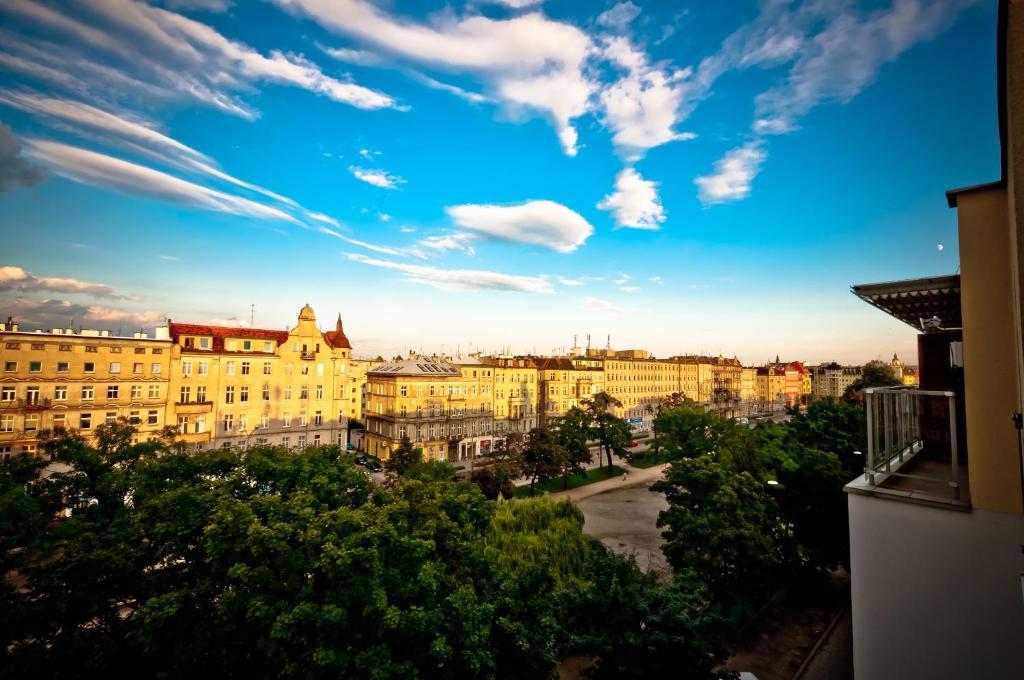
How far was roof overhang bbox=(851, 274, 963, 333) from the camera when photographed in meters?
8.42

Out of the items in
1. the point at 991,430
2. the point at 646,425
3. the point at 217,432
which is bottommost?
the point at 646,425

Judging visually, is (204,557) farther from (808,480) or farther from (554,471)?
(554,471)

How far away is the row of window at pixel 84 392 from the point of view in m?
32.7

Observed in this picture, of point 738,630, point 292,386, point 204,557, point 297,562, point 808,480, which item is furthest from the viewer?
point 292,386

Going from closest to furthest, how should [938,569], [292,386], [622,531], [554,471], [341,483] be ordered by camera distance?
[938,569] → [341,483] → [622,531] → [554,471] → [292,386]

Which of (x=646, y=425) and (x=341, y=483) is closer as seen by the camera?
(x=341, y=483)

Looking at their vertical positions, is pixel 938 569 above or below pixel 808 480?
above

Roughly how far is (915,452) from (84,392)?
49.7 m

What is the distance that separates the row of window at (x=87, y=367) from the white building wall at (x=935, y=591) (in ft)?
155

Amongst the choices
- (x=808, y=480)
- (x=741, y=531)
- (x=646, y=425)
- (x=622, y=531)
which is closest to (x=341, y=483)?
(x=741, y=531)

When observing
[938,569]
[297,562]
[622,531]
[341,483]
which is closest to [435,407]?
[622,531]

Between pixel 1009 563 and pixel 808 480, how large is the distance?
57.5ft

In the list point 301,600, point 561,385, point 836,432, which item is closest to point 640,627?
point 301,600

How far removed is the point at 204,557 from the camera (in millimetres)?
13406
